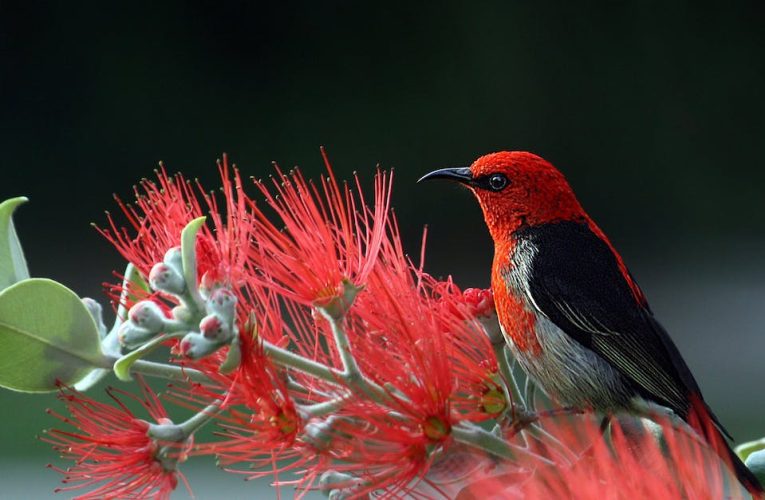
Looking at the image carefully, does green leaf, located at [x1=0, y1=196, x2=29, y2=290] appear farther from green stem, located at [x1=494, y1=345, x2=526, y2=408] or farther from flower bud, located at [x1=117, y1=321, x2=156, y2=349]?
green stem, located at [x1=494, y1=345, x2=526, y2=408]

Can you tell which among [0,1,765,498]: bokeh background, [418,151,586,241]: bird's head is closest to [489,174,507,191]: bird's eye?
[418,151,586,241]: bird's head

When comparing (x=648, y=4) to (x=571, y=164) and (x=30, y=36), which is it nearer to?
(x=571, y=164)

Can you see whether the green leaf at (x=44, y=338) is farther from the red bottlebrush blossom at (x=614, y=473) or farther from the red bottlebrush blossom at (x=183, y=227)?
the red bottlebrush blossom at (x=614, y=473)

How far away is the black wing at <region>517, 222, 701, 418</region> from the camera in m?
0.65

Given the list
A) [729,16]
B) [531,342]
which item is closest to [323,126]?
[729,16]

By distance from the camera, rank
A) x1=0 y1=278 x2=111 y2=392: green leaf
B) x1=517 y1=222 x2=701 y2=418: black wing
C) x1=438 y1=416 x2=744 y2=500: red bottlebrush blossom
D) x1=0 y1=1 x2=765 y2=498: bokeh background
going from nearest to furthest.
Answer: x1=438 y1=416 x2=744 y2=500: red bottlebrush blossom < x1=0 y1=278 x2=111 y2=392: green leaf < x1=517 y1=222 x2=701 y2=418: black wing < x1=0 y1=1 x2=765 y2=498: bokeh background

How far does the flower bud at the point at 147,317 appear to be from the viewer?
0.46 m

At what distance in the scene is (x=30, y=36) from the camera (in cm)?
286

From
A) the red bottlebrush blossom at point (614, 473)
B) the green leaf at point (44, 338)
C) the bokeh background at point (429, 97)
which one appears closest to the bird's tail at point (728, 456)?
the red bottlebrush blossom at point (614, 473)

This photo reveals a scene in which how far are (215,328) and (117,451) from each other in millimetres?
151

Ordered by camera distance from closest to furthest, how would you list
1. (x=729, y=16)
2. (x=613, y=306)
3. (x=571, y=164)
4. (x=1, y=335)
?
(x=1, y=335) < (x=613, y=306) < (x=729, y=16) < (x=571, y=164)

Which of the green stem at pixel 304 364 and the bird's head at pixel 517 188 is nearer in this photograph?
the green stem at pixel 304 364

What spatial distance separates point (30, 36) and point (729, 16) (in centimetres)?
178

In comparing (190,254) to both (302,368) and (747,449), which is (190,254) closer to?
(302,368)
